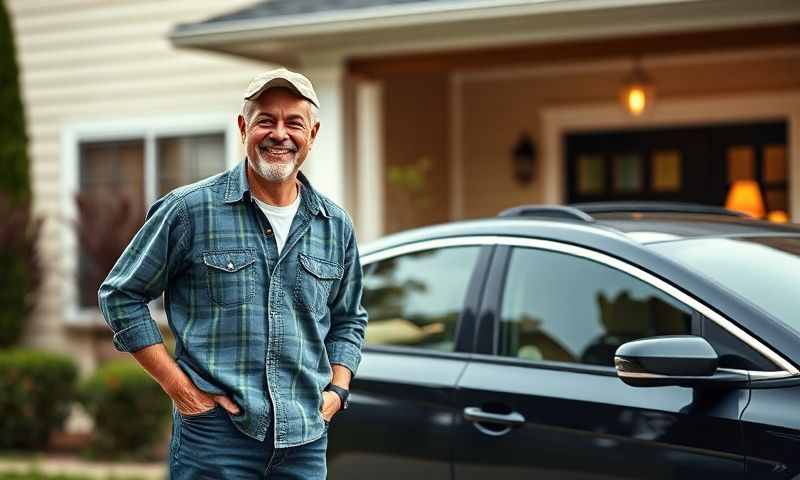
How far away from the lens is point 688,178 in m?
10.7

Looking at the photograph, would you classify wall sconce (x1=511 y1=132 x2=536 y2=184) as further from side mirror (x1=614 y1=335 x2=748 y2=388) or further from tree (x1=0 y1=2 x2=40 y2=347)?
side mirror (x1=614 y1=335 x2=748 y2=388)

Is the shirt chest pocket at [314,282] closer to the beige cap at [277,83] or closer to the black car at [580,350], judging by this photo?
the beige cap at [277,83]

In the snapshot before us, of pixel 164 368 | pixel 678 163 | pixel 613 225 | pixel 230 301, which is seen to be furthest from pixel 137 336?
pixel 678 163

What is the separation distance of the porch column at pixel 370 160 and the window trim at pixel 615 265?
192 inches

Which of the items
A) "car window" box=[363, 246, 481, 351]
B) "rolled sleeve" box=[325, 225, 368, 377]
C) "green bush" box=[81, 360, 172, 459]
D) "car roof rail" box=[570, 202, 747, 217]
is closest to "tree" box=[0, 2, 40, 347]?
"green bush" box=[81, 360, 172, 459]

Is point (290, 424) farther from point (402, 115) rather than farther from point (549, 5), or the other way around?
point (402, 115)

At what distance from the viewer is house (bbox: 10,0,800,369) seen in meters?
8.94

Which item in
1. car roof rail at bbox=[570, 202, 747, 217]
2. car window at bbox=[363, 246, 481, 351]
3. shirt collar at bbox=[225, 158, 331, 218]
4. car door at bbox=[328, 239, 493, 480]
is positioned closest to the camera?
→ shirt collar at bbox=[225, 158, 331, 218]

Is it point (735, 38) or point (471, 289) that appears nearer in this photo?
point (471, 289)

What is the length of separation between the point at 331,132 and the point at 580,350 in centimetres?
507

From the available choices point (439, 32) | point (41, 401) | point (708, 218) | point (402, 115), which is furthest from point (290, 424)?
point (402, 115)

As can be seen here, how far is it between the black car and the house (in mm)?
4234

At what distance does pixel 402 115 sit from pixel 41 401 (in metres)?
3.92

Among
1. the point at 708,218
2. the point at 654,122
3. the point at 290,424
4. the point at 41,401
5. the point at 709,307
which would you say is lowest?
the point at 41,401
